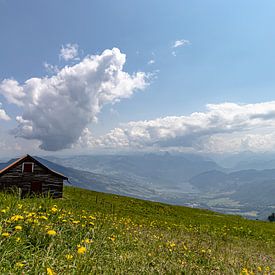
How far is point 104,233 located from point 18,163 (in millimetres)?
44196

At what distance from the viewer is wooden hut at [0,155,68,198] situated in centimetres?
4631

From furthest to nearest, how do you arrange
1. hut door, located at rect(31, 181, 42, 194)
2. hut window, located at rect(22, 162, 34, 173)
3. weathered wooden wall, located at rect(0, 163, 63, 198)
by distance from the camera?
hut door, located at rect(31, 181, 42, 194) < hut window, located at rect(22, 162, 34, 173) < weathered wooden wall, located at rect(0, 163, 63, 198)

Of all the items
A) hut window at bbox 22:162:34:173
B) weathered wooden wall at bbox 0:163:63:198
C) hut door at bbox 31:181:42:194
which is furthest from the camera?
hut door at bbox 31:181:42:194

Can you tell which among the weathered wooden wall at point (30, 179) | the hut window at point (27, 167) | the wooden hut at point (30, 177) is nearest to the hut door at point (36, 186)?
the wooden hut at point (30, 177)

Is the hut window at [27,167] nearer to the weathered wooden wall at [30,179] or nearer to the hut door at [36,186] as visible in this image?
the weathered wooden wall at [30,179]

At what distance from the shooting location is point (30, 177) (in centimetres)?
4841

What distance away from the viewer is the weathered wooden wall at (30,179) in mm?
46250

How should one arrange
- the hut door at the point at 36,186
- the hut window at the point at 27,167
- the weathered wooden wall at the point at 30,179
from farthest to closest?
the hut door at the point at 36,186, the hut window at the point at 27,167, the weathered wooden wall at the point at 30,179

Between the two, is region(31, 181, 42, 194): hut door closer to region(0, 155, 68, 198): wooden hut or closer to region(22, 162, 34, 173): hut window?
region(0, 155, 68, 198): wooden hut

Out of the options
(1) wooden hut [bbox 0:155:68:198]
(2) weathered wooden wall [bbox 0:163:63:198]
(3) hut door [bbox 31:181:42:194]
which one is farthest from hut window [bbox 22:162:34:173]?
(3) hut door [bbox 31:181:42:194]

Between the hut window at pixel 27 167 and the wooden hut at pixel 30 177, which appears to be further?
the hut window at pixel 27 167

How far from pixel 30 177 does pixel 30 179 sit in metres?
0.34

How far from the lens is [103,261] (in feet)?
18.5

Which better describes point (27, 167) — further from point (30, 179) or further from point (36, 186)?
point (36, 186)
